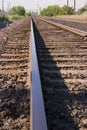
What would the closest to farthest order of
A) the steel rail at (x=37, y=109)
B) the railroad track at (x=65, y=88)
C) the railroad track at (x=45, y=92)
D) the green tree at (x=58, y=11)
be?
the steel rail at (x=37, y=109) → the railroad track at (x=45, y=92) → the railroad track at (x=65, y=88) → the green tree at (x=58, y=11)

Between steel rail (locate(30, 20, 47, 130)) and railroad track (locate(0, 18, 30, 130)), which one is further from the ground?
steel rail (locate(30, 20, 47, 130))

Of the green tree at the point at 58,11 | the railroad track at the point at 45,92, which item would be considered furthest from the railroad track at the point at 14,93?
the green tree at the point at 58,11

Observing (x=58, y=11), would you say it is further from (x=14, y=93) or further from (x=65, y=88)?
(x=14, y=93)

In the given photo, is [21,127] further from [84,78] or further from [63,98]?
[84,78]

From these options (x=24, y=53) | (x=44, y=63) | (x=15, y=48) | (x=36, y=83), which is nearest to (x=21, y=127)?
(x=36, y=83)

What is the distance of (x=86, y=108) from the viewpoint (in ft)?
11.4

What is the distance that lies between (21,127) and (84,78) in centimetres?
213

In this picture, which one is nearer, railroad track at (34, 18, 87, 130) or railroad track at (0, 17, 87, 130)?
railroad track at (0, 17, 87, 130)

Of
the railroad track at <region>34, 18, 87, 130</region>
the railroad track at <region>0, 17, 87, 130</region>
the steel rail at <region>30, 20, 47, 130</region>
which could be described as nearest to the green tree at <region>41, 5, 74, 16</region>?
the railroad track at <region>34, 18, 87, 130</region>

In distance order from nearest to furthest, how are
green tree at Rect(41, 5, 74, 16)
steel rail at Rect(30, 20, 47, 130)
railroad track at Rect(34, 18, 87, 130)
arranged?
steel rail at Rect(30, 20, 47, 130)
railroad track at Rect(34, 18, 87, 130)
green tree at Rect(41, 5, 74, 16)

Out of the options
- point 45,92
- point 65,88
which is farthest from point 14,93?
point 65,88

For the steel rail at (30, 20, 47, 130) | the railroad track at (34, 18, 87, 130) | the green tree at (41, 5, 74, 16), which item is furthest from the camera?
the green tree at (41, 5, 74, 16)

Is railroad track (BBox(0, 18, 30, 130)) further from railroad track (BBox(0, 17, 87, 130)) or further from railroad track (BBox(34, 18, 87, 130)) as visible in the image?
railroad track (BBox(34, 18, 87, 130))

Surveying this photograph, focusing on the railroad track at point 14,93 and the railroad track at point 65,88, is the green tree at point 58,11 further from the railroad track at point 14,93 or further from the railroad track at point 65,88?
the railroad track at point 14,93
